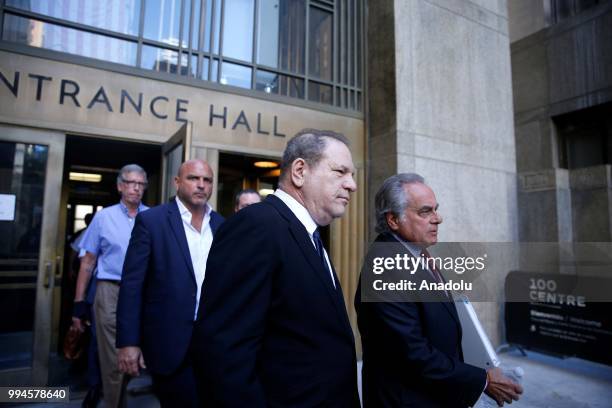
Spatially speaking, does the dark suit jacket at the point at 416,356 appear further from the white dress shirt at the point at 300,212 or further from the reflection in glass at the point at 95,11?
the reflection in glass at the point at 95,11

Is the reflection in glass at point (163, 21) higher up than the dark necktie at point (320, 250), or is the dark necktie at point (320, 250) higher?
the reflection in glass at point (163, 21)

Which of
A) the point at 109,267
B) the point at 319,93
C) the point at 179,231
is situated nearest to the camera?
the point at 179,231

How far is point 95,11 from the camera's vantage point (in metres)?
4.02

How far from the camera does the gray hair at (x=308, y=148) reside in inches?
58.8

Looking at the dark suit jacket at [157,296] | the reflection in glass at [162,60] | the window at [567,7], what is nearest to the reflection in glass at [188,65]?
the reflection in glass at [162,60]

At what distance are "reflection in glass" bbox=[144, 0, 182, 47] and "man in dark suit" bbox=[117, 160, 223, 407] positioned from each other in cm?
279

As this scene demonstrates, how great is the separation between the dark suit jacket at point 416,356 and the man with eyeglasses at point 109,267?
220 cm

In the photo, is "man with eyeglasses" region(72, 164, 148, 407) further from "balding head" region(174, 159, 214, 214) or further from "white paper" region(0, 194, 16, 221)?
"white paper" region(0, 194, 16, 221)

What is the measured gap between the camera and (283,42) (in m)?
5.08

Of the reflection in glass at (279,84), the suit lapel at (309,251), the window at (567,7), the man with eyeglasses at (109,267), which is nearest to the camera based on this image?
the suit lapel at (309,251)

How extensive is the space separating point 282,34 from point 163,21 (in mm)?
1564

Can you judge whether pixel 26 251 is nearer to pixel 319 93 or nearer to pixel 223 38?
pixel 223 38

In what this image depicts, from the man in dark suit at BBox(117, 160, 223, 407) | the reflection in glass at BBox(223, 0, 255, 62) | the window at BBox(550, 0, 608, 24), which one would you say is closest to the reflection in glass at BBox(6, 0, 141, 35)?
the reflection in glass at BBox(223, 0, 255, 62)

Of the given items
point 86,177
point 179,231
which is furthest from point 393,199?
point 86,177
